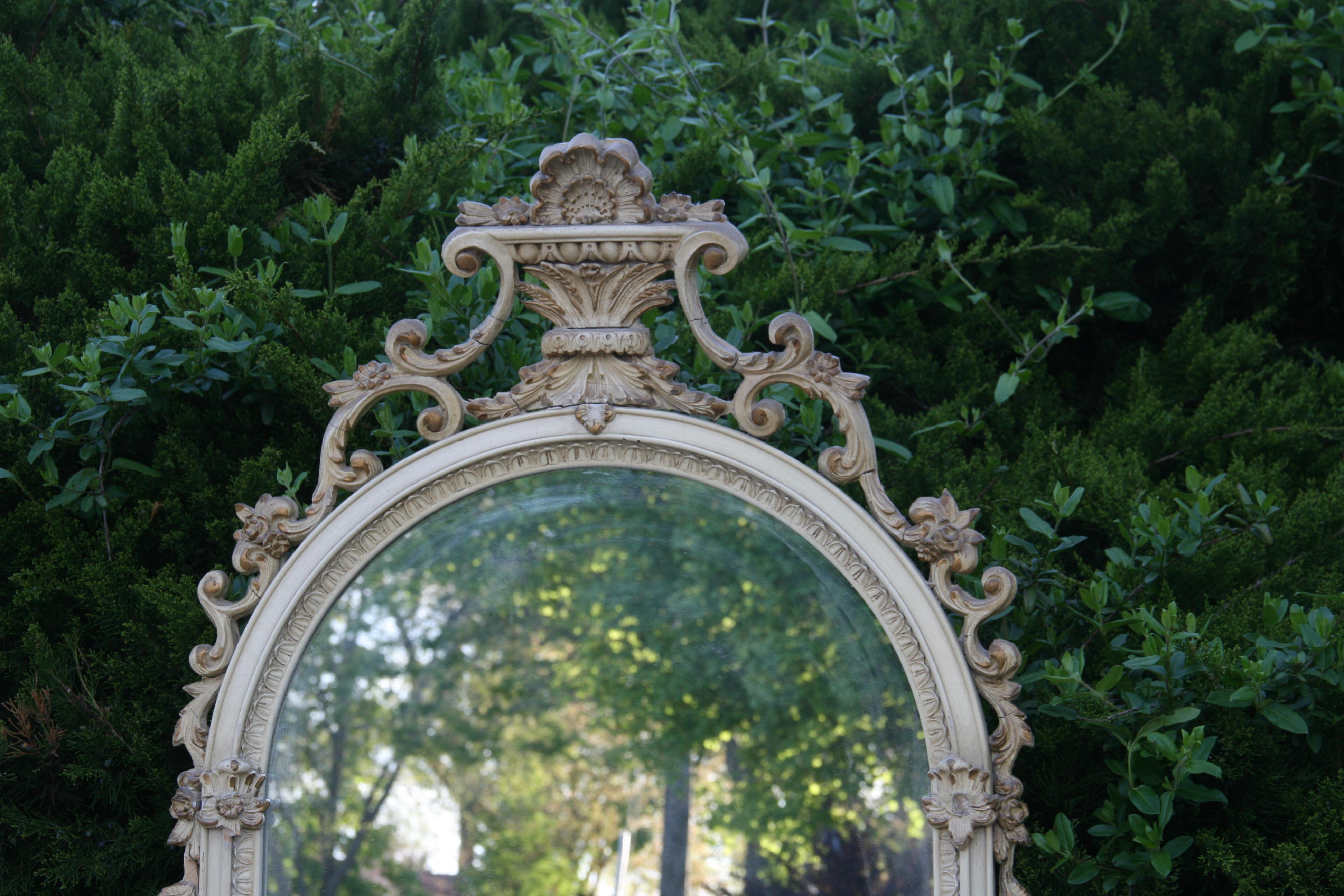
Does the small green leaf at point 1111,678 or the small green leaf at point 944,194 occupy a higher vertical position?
the small green leaf at point 944,194

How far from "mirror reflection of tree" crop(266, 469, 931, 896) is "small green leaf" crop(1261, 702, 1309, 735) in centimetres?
55

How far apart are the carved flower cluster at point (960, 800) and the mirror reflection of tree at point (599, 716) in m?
0.04

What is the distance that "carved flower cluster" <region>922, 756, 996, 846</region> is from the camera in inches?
61.1

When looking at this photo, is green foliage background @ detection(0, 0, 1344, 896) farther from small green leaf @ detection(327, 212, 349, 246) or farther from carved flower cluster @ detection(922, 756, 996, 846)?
carved flower cluster @ detection(922, 756, 996, 846)

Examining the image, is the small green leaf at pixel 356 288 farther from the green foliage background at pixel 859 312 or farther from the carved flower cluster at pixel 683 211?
the carved flower cluster at pixel 683 211

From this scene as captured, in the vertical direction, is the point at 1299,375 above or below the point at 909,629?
above

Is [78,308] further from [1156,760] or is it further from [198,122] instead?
[1156,760]

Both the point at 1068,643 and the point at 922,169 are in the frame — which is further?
the point at 922,169

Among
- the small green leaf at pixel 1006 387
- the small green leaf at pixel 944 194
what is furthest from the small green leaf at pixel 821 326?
the small green leaf at pixel 944 194

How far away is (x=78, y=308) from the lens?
2367 mm

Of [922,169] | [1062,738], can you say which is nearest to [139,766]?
[1062,738]

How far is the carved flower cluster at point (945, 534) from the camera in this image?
163cm

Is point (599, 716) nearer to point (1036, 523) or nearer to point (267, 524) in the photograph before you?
point (267, 524)

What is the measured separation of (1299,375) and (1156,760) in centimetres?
132
